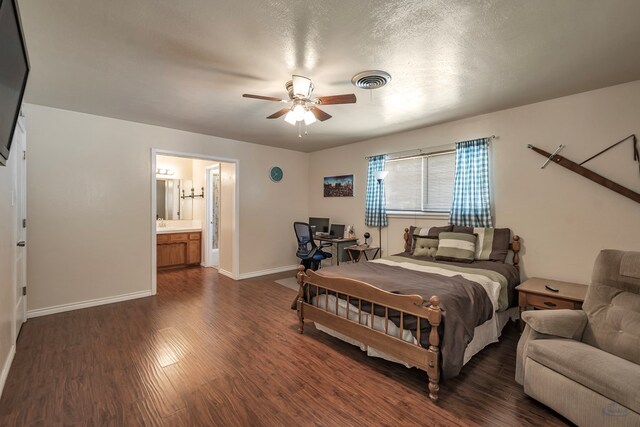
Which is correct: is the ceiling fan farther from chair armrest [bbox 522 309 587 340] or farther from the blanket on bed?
chair armrest [bbox 522 309 587 340]

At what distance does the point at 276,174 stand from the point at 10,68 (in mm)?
4342

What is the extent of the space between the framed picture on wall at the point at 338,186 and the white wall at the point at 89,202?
85.6 inches

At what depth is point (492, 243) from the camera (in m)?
3.47

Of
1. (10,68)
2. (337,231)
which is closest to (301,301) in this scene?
(337,231)

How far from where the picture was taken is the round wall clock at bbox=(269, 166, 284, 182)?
18.6 feet

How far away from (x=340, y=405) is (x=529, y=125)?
348cm

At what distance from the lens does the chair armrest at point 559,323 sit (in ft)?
6.55

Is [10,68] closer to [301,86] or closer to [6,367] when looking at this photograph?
[301,86]

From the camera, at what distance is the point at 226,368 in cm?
239

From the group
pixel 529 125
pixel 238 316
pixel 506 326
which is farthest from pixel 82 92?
pixel 506 326

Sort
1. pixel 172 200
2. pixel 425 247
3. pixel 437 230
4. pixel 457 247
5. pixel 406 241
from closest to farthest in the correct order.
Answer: pixel 457 247
pixel 425 247
pixel 437 230
pixel 406 241
pixel 172 200

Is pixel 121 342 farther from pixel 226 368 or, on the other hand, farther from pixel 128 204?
pixel 128 204

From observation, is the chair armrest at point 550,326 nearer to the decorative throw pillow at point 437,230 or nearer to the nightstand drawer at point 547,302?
the nightstand drawer at point 547,302

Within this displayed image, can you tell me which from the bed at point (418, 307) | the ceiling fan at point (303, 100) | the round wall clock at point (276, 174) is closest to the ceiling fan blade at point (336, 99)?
the ceiling fan at point (303, 100)
